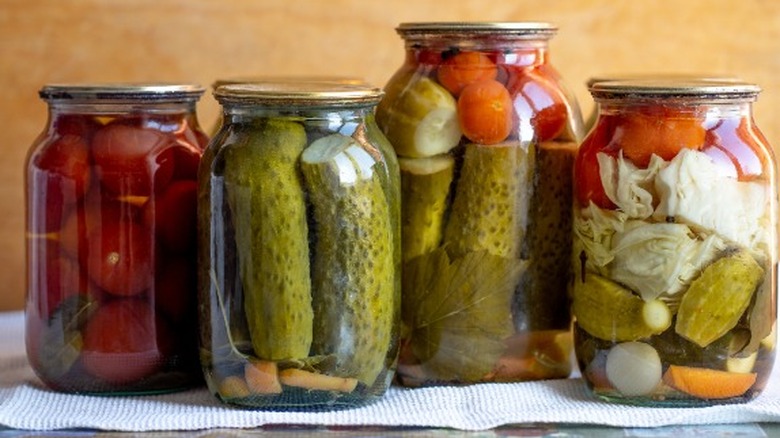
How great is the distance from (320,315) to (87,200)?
0.71 ft

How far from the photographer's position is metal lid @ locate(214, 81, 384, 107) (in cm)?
101

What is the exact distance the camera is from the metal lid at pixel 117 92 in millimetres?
1082

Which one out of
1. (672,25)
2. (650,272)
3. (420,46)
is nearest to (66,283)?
(420,46)

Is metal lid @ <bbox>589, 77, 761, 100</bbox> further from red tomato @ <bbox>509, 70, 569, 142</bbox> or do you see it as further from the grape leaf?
the grape leaf

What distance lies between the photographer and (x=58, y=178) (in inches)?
42.9

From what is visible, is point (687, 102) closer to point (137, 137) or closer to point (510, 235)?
point (510, 235)

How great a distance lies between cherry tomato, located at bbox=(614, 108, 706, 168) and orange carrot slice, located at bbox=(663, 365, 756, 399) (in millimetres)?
160

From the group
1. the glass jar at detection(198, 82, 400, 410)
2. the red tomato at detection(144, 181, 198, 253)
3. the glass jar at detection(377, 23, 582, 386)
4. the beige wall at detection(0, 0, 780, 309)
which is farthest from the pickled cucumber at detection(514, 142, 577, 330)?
the beige wall at detection(0, 0, 780, 309)

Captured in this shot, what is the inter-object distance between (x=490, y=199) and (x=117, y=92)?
307mm

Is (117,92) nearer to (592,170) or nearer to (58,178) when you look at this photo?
(58,178)

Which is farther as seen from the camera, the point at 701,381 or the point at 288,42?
the point at 288,42

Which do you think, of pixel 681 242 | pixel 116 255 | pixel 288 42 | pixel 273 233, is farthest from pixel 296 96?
pixel 288 42

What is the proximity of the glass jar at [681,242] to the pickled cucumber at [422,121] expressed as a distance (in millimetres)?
113

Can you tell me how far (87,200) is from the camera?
1.09 metres
